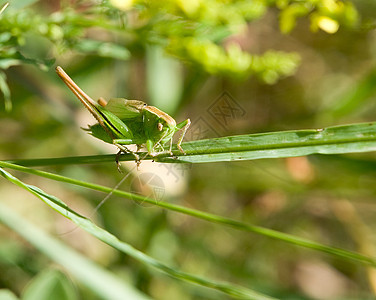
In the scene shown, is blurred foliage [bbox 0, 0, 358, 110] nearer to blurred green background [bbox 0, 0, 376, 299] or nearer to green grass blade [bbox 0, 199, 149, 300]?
blurred green background [bbox 0, 0, 376, 299]

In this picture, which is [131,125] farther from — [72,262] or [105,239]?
[72,262]

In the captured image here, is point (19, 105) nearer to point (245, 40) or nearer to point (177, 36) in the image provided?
point (177, 36)

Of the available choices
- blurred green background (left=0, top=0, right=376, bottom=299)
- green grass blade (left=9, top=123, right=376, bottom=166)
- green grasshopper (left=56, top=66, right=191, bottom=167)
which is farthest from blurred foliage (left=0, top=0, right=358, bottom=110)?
green grass blade (left=9, top=123, right=376, bottom=166)

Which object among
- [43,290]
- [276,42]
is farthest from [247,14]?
[276,42]

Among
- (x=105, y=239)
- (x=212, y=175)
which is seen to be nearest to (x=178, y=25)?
(x=105, y=239)

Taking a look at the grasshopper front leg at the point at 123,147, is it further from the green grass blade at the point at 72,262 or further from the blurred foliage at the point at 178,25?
the green grass blade at the point at 72,262

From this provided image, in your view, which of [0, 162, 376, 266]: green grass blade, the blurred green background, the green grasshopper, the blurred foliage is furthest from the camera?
the blurred green background
